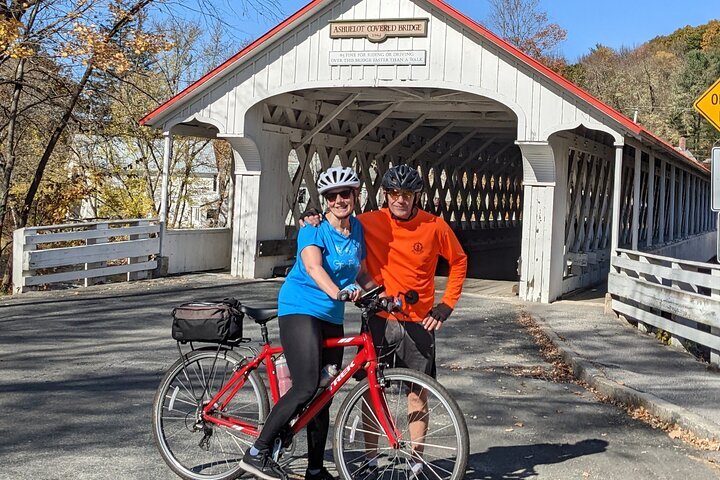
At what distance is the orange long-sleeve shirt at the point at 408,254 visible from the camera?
16.3 feet

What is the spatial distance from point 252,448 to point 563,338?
6.84m

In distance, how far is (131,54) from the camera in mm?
16141

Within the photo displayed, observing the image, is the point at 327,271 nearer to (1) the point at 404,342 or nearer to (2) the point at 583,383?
(1) the point at 404,342

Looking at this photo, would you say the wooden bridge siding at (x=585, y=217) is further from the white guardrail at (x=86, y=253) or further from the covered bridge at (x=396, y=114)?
the white guardrail at (x=86, y=253)

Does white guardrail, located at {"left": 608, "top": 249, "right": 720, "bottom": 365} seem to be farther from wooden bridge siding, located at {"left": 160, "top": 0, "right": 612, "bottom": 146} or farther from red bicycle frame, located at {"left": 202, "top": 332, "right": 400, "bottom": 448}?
red bicycle frame, located at {"left": 202, "top": 332, "right": 400, "bottom": 448}

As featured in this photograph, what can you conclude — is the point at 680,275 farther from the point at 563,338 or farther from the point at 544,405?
the point at 544,405

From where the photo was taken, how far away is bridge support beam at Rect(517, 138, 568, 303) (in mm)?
14477

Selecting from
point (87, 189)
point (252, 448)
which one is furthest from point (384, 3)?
point (252, 448)

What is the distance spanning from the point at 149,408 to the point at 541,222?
9253 mm

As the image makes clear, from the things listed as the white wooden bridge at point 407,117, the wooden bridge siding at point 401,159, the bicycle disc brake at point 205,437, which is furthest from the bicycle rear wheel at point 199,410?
the wooden bridge siding at point 401,159

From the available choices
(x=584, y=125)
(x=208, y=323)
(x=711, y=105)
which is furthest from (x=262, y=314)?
(x=584, y=125)

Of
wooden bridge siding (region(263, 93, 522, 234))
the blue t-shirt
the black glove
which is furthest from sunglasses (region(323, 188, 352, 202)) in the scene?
wooden bridge siding (region(263, 93, 522, 234))

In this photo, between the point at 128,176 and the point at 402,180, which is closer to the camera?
the point at 402,180

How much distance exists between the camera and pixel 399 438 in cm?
454
